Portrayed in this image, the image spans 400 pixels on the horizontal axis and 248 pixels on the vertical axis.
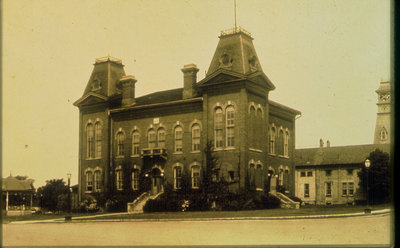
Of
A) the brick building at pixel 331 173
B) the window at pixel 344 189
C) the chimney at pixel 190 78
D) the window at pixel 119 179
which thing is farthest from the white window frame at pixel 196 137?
the window at pixel 344 189

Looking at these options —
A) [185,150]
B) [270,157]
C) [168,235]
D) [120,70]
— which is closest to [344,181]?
[270,157]

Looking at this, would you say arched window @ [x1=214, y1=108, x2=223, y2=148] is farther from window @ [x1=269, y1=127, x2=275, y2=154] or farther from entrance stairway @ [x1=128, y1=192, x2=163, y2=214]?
entrance stairway @ [x1=128, y1=192, x2=163, y2=214]

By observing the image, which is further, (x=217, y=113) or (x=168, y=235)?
(x=217, y=113)

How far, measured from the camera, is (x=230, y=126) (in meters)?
41.7

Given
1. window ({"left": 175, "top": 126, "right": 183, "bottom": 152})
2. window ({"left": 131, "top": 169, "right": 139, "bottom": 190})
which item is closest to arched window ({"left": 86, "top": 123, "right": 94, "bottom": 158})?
window ({"left": 131, "top": 169, "right": 139, "bottom": 190})

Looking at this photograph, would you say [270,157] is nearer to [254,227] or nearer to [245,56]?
[245,56]

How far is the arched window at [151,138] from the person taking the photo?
46.5 m

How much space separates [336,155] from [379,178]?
1468 cm

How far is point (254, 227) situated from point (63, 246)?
8.93m

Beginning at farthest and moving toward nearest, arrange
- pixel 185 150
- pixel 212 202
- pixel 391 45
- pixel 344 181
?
pixel 344 181 → pixel 185 150 → pixel 212 202 → pixel 391 45

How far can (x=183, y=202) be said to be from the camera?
136 feet

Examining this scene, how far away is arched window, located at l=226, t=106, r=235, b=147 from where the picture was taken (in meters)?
41.5

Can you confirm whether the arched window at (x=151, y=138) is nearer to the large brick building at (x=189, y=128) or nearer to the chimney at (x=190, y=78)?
the large brick building at (x=189, y=128)

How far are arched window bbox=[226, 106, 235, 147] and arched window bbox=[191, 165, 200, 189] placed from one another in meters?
3.71
